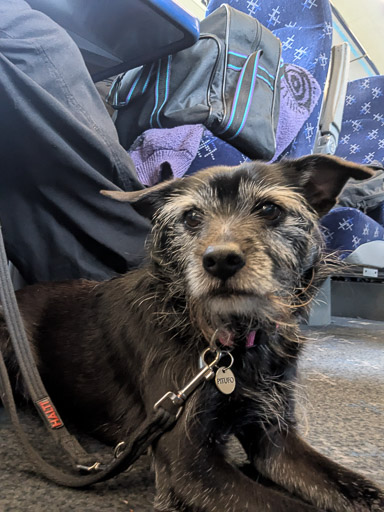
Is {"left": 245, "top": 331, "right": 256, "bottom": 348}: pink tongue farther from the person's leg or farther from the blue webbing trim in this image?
the blue webbing trim

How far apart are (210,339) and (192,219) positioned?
0.95ft

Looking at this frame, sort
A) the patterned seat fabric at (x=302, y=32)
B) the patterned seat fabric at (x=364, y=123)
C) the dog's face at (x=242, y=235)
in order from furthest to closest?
the patterned seat fabric at (x=364, y=123) < the patterned seat fabric at (x=302, y=32) < the dog's face at (x=242, y=235)

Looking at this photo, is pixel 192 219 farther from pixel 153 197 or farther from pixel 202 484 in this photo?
pixel 202 484

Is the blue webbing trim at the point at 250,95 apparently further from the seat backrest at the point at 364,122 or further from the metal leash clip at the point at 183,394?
the seat backrest at the point at 364,122

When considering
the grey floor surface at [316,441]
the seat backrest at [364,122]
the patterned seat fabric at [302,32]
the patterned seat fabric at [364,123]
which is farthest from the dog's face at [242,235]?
the seat backrest at [364,122]

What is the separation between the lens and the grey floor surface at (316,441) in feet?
2.42

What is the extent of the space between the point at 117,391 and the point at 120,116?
1.14 m

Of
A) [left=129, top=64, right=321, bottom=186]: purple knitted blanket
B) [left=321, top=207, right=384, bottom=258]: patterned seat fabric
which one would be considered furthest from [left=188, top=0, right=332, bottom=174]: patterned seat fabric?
[left=129, top=64, right=321, bottom=186]: purple knitted blanket

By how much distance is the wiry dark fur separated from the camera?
2.47ft

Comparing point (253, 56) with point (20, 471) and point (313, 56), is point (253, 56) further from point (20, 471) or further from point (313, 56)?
point (20, 471)

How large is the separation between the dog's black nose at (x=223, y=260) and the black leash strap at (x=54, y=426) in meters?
0.25

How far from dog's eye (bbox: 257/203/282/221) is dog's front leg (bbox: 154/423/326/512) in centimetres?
46

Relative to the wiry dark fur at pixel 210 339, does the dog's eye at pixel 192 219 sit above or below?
above

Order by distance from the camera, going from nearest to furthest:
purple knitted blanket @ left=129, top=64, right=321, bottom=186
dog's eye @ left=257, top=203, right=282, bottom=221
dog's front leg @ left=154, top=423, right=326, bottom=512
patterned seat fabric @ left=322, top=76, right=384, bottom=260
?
dog's front leg @ left=154, top=423, right=326, bottom=512 → dog's eye @ left=257, top=203, right=282, bottom=221 → purple knitted blanket @ left=129, top=64, right=321, bottom=186 → patterned seat fabric @ left=322, top=76, right=384, bottom=260
